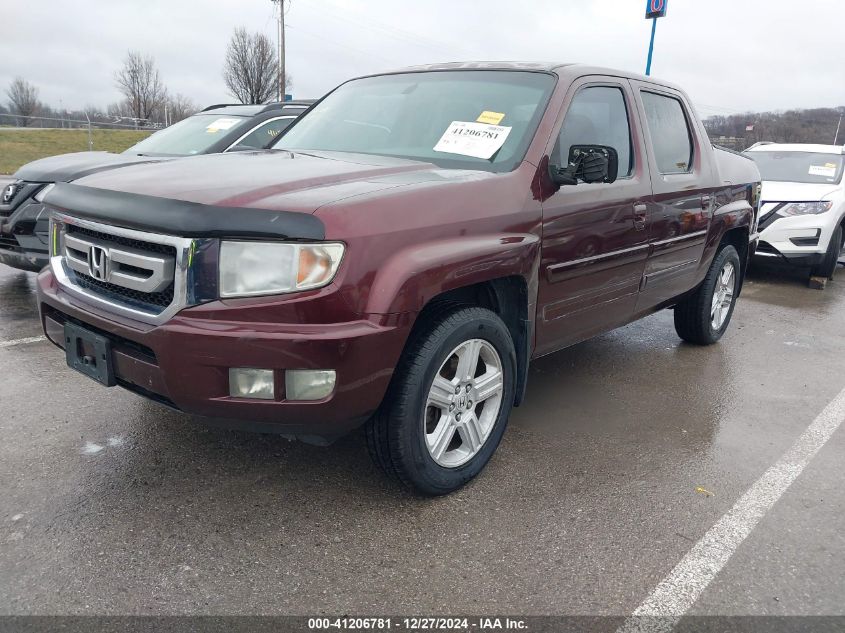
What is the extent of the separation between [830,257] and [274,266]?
7588 mm

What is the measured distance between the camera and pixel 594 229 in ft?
10.9

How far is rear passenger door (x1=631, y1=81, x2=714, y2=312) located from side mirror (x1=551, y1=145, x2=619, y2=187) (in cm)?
87

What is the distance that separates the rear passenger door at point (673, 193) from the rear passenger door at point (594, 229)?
0.46 feet

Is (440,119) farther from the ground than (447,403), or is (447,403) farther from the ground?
(440,119)

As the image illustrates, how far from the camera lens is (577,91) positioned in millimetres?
3363

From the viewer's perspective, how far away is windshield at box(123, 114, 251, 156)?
628cm

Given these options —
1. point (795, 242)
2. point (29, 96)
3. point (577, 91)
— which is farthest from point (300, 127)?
point (29, 96)

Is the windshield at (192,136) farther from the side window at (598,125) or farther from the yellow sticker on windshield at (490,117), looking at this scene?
the side window at (598,125)

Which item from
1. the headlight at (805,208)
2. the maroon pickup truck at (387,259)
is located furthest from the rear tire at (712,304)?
the headlight at (805,208)

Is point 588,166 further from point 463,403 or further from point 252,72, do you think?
point 252,72

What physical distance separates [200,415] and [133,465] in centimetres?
84

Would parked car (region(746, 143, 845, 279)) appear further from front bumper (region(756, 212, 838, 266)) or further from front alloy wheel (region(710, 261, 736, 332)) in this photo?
front alloy wheel (region(710, 261, 736, 332))

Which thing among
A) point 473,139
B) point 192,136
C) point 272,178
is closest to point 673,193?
point 473,139

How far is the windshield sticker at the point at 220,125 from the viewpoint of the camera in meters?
6.46
